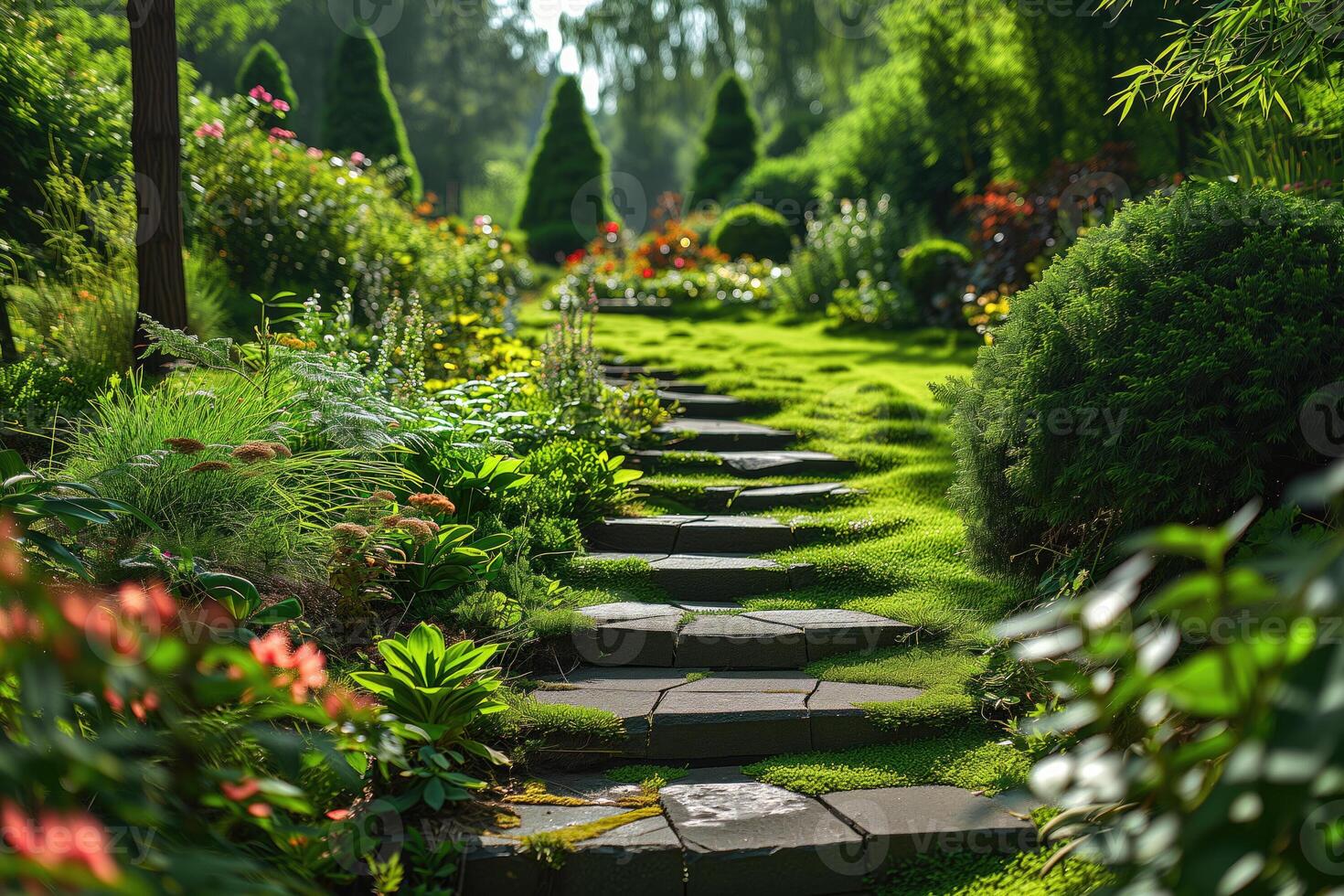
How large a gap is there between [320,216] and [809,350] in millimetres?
4375

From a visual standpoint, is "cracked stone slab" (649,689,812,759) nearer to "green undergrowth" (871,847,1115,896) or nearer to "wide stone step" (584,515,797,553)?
→ "green undergrowth" (871,847,1115,896)

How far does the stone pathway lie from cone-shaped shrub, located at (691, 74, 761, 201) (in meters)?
18.0

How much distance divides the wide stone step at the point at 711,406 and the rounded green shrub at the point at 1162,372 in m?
3.14

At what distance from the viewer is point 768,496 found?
548cm

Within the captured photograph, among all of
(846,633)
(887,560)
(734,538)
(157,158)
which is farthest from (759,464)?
(157,158)

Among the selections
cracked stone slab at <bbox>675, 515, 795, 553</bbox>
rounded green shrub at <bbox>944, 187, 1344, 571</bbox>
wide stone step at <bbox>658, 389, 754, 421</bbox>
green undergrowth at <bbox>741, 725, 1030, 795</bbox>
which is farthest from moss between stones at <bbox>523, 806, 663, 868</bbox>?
wide stone step at <bbox>658, 389, 754, 421</bbox>

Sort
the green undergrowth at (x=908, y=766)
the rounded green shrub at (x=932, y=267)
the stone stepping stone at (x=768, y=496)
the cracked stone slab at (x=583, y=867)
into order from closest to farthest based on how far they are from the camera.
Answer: the cracked stone slab at (x=583, y=867) → the green undergrowth at (x=908, y=766) → the stone stepping stone at (x=768, y=496) → the rounded green shrub at (x=932, y=267)

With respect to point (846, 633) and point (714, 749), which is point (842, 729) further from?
point (846, 633)

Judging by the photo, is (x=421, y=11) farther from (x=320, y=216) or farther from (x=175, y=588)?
(x=175, y=588)

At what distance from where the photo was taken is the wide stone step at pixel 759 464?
232 inches

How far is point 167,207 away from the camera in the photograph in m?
5.24

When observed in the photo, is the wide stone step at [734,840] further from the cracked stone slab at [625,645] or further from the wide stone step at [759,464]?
Answer: the wide stone step at [759,464]

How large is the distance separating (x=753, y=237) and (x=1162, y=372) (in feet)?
39.5

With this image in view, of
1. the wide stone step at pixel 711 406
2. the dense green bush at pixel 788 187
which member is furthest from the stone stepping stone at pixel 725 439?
the dense green bush at pixel 788 187
